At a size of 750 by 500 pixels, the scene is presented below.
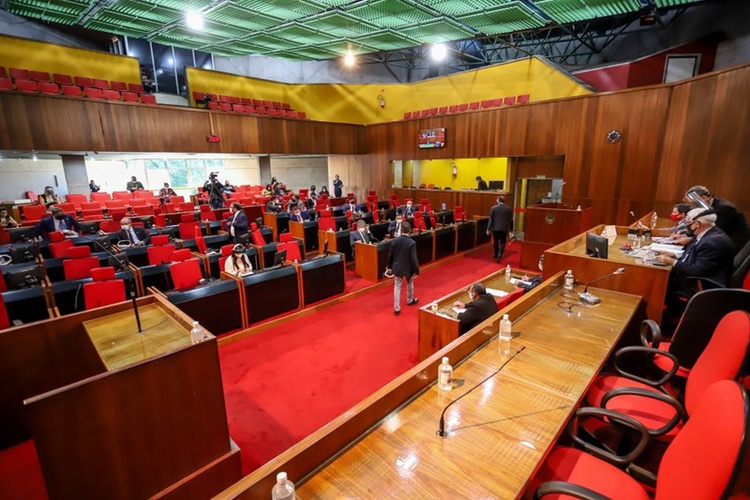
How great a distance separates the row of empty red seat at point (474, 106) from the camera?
12188mm

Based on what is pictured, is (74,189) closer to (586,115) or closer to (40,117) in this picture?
(40,117)

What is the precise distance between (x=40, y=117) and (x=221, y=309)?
8.53 metres

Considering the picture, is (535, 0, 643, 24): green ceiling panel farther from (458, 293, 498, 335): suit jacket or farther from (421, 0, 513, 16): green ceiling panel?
(458, 293, 498, 335): suit jacket

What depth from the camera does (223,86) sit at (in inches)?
566

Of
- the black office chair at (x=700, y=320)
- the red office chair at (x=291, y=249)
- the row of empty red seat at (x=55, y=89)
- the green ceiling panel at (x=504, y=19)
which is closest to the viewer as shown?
the black office chair at (x=700, y=320)

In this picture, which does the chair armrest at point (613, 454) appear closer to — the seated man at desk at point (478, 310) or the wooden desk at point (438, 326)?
the seated man at desk at point (478, 310)

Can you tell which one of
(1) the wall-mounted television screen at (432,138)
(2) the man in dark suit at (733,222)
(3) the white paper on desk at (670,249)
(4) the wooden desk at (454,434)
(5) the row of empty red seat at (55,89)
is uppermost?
(5) the row of empty red seat at (55,89)

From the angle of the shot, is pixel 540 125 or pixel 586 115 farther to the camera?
pixel 540 125

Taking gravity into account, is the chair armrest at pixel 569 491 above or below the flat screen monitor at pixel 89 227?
below

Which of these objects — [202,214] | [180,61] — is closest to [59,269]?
[202,214]

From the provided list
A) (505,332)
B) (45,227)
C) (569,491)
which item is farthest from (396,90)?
(569,491)

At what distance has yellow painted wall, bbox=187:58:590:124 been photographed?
476 inches

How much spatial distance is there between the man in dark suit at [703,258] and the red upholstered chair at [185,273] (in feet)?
19.2

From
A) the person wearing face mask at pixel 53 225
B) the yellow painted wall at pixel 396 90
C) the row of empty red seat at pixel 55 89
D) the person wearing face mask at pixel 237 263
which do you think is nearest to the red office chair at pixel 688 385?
the person wearing face mask at pixel 237 263
